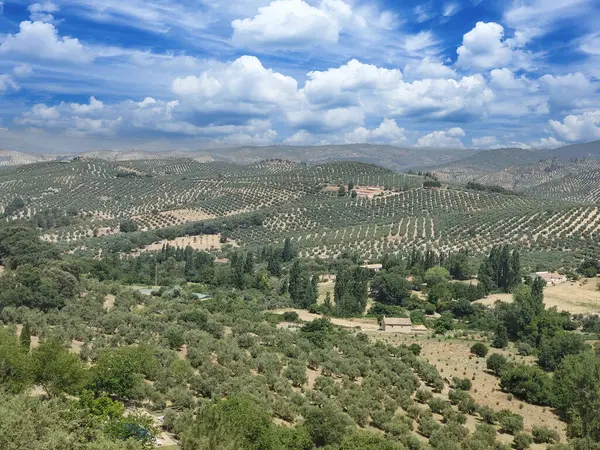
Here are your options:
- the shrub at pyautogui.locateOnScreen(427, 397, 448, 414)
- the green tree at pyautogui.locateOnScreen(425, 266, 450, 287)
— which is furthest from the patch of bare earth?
the green tree at pyautogui.locateOnScreen(425, 266, 450, 287)

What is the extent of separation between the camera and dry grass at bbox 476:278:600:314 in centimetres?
5658

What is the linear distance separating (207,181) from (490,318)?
118 m

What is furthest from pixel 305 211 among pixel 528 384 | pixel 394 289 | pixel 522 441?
pixel 522 441

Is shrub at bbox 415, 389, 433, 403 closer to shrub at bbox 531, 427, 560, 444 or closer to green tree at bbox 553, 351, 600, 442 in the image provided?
shrub at bbox 531, 427, 560, 444

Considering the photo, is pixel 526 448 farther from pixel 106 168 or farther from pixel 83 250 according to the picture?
pixel 106 168

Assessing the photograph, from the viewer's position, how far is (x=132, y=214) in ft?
419

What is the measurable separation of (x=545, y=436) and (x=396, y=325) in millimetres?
23238

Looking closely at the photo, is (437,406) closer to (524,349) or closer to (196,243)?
(524,349)

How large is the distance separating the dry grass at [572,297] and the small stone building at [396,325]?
515 inches

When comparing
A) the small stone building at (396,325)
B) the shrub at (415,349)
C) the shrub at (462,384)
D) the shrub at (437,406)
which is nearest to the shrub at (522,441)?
the shrub at (437,406)

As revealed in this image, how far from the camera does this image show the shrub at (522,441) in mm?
25803

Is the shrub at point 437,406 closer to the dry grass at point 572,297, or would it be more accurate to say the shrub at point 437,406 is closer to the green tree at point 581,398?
the green tree at point 581,398

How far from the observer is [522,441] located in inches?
1018

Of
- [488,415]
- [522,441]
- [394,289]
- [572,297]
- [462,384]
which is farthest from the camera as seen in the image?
[394,289]
